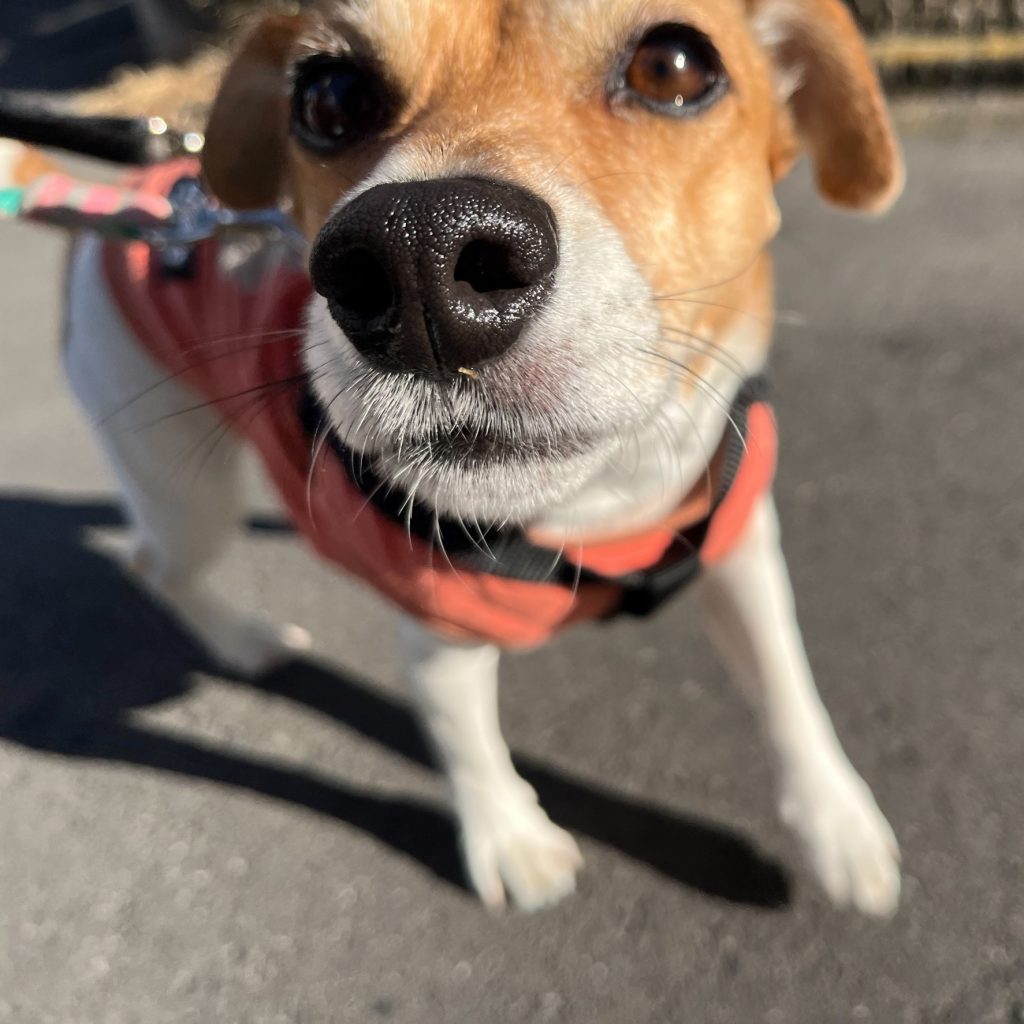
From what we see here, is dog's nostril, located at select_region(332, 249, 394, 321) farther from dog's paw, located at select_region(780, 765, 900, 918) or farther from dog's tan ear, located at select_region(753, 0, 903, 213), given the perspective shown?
dog's paw, located at select_region(780, 765, 900, 918)

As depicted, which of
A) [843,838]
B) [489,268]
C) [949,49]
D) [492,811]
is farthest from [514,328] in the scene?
[949,49]

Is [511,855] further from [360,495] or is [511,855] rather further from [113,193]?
[113,193]

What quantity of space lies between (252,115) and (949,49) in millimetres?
4096

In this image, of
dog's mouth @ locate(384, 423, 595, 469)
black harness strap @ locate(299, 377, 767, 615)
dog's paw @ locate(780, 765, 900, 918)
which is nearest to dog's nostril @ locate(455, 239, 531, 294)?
dog's mouth @ locate(384, 423, 595, 469)

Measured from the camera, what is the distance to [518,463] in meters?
1.14

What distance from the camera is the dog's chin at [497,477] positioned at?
113cm

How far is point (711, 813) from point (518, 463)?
1230mm

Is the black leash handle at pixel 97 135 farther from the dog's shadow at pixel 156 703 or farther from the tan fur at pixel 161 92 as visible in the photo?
the tan fur at pixel 161 92

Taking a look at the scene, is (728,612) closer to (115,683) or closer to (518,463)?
(518,463)

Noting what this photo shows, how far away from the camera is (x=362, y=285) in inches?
38.4

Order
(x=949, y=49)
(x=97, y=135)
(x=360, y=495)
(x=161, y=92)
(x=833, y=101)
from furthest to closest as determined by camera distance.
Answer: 1. (x=161, y=92)
2. (x=949, y=49)
3. (x=97, y=135)
4. (x=833, y=101)
5. (x=360, y=495)

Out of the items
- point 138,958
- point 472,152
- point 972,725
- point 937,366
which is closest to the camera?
point 472,152

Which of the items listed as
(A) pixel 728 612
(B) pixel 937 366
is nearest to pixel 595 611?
(A) pixel 728 612

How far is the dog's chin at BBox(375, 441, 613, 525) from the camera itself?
1.13 meters
